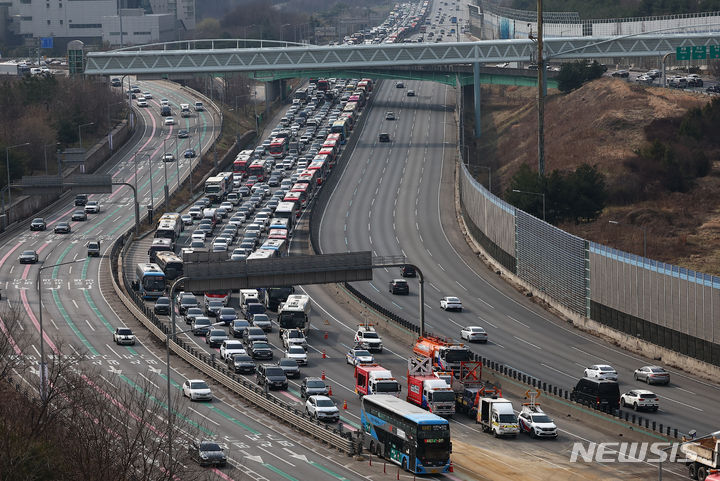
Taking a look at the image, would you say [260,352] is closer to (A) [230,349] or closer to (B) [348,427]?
(A) [230,349]

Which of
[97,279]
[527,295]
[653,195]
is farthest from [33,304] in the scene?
[653,195]

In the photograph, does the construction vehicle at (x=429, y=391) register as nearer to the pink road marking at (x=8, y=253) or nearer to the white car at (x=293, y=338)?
the white car at (x=293, y=338)

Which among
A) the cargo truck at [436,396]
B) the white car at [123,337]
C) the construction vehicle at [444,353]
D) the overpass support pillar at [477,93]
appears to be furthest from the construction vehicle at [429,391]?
the overpass support pillar at [477,93]

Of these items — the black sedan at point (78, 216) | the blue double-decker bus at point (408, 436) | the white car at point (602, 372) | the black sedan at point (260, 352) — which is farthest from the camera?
the black sedan at point (78, 216)

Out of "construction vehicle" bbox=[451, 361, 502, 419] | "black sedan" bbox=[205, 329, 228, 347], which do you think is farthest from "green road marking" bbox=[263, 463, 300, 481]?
"black sedan" bbox=[205, 329, 228, 347]

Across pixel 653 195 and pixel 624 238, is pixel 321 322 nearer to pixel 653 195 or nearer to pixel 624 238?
pixel 624 238

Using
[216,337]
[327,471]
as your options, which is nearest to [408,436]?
[327,471]

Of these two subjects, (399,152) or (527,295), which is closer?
(527,295)
